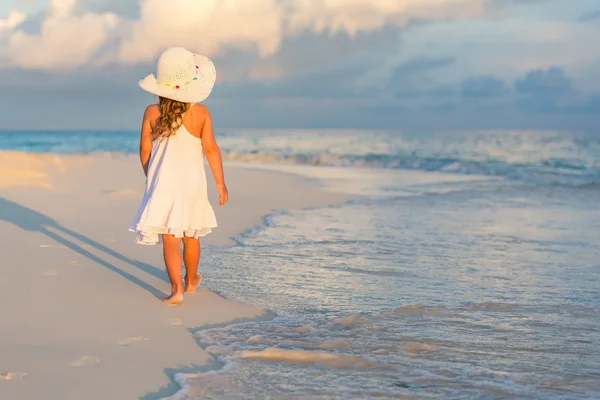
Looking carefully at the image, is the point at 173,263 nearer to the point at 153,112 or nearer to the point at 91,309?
the point at 91,309

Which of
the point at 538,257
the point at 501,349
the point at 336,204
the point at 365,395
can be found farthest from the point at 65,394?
the point at 336,204

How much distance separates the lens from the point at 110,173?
15.2 meters

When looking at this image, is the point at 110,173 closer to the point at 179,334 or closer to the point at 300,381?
the point at 179,334

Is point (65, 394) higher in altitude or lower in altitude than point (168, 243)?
lower

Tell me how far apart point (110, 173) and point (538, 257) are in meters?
10.8

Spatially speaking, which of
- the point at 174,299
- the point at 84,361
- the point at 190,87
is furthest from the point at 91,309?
the point at 190,87

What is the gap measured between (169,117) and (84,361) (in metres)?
1.84

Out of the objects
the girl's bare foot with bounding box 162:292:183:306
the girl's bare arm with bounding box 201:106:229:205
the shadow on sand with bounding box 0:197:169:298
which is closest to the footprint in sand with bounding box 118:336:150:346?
the girl's bare foot with bounding box 162:292:183:306

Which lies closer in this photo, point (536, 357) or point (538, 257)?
point (536, 357)

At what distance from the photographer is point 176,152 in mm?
4707

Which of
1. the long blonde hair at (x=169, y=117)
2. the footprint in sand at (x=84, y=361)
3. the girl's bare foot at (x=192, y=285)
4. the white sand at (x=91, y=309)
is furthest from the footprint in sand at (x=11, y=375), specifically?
the long blonde hair at (x=169, y=117)

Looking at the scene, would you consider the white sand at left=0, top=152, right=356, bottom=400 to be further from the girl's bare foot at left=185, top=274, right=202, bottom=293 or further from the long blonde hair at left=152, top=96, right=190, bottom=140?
the long blonde hair at left=152, top=96, right=190, bottom=140

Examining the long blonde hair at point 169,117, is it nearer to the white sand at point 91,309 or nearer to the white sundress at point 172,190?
the white sundress at point 172,190

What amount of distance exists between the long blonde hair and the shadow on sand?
1.23 metres
